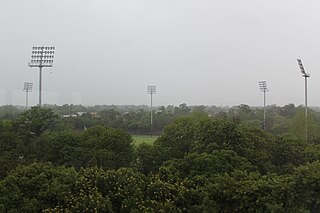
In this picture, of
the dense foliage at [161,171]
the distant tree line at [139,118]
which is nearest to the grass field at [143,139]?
the distant tree line at [139,118]

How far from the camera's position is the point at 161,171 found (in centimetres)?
1400

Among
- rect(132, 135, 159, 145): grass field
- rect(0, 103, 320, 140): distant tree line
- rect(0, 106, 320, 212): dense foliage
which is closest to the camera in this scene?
rect(0, 106, 320, 212): dense foliage

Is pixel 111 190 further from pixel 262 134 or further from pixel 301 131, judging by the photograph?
pixel 301 131

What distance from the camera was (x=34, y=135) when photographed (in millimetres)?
19969

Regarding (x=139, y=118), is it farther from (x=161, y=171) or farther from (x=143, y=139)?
(x=161, y=171)

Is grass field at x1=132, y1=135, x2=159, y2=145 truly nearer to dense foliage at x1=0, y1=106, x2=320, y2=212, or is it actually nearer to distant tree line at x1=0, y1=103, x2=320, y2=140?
distant tree line at x1=0, y1=103, x2=320, y2=140

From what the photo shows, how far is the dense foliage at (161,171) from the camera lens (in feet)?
38.8

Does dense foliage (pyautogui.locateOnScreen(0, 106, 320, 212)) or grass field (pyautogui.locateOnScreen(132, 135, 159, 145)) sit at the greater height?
dense foliage (pyautogui.locateOnScreen(0, 106, 320, 212))

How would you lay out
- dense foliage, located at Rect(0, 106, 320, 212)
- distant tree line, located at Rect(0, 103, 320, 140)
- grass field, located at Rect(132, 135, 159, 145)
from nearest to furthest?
dense foliage, located at Rect(0, 106, 320, 212), distant tree line, located at Rect(0, 103, 320, 140), grass field, located at Rect(132, 135, 159, 145)

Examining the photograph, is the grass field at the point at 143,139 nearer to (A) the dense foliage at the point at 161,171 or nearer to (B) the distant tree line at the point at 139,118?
(B) the distant tree line at the point at 139,118

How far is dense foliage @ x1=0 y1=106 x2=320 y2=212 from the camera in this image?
11828 millimetres

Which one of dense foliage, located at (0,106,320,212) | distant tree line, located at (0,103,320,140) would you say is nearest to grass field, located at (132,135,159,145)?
distant tree line, located at (0,103,320,140)

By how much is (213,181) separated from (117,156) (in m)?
5.72

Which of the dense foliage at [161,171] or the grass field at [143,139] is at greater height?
the dense foliage at [161,171]
